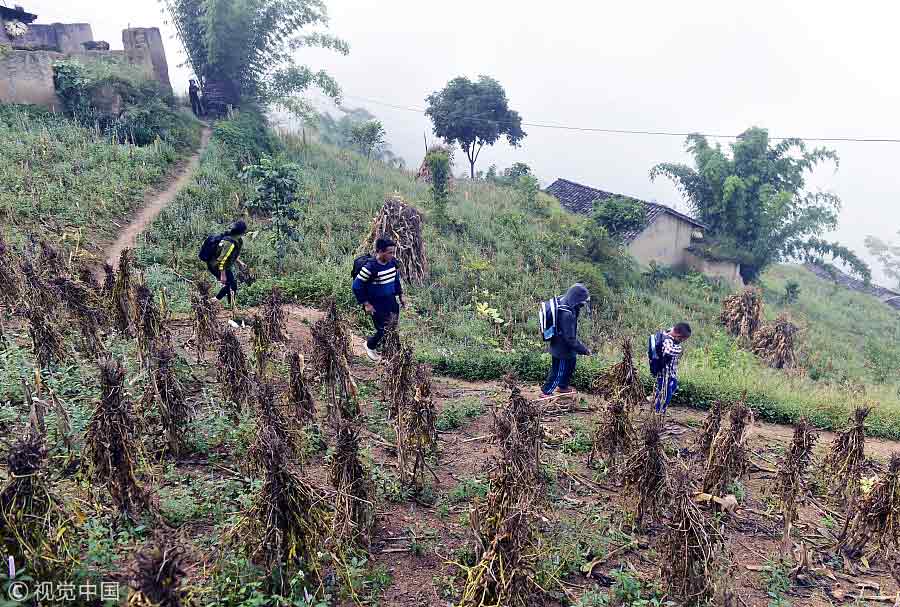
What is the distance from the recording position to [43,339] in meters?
5.62

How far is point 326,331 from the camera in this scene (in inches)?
232

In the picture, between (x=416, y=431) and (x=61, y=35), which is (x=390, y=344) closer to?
(x=416, y=431)

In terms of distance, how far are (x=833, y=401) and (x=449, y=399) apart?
6142 mm

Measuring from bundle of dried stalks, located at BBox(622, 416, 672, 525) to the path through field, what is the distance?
8735 millimetres

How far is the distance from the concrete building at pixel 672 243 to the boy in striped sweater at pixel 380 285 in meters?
16.2

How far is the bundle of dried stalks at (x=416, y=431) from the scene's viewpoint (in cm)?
487

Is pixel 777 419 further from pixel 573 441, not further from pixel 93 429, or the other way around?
pixel 93 429

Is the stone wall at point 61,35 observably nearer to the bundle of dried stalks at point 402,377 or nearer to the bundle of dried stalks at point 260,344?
the bundle of dried stalks at point 260,344

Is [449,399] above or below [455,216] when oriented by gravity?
below

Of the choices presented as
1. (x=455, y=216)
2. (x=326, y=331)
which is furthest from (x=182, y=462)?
(x=455, y=216)

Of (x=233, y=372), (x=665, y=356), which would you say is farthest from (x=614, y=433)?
(x=233, y=372)

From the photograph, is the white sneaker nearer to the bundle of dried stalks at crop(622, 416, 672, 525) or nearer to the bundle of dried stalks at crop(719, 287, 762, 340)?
the bundle of dried stalks at crop(622, 416, 672, 525)

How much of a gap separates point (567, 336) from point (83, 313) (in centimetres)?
546

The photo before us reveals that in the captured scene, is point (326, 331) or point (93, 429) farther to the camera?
point (326, 331)
